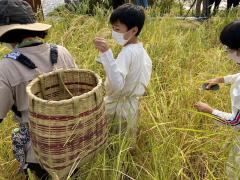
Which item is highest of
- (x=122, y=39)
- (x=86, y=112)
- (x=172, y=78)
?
(x=122, y=39)

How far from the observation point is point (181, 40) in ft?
11.8

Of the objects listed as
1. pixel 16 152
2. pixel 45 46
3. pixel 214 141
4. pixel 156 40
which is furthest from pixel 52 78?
pixel 156 40

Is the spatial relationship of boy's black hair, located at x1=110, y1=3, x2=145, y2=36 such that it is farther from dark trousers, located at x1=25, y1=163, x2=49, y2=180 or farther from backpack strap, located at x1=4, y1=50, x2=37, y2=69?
dark trousers, located at x1=25, y1=163, x2=49, y2=180

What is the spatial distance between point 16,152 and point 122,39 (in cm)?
80

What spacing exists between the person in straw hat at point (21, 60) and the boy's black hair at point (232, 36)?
2.54 feet

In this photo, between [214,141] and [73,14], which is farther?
[73,14]

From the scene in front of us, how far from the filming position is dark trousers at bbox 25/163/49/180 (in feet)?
5.76

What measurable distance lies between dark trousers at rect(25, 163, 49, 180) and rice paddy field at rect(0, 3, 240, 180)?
0.59 ft

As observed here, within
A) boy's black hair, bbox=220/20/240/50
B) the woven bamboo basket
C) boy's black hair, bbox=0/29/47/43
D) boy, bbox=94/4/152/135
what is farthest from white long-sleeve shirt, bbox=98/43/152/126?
boy's black hair, bbox=220/20/240/50

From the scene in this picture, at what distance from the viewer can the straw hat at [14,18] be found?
1555 millimetres

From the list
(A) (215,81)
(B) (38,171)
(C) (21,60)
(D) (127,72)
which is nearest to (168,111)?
(A) (215,81)

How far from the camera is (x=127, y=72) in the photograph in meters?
1.82

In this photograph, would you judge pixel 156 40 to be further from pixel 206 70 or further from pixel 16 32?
pixel 16 32

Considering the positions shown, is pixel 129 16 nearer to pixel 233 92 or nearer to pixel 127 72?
pixel 127 72
